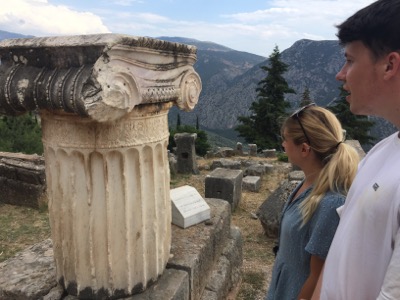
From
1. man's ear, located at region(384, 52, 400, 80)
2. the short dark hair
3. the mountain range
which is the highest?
the short dark hair

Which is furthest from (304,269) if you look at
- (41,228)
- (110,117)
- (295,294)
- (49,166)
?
(41,228)

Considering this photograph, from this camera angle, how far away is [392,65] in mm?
1175

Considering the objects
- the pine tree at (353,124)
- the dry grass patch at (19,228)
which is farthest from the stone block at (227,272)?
the pine tree at (353,124)

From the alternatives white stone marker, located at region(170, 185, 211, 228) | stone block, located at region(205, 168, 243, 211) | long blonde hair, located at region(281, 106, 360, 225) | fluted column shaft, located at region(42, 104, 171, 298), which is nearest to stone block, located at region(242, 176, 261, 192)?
stone block, located at region(205, 168, 243, 211)

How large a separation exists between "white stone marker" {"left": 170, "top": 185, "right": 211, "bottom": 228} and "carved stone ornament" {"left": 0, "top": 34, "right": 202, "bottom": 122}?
4.93 feet

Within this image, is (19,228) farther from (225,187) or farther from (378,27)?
(378,27)

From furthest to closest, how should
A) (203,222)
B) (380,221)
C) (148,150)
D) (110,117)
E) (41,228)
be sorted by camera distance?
(41,228), (203,222), (148,150), (110,117), (380,221)

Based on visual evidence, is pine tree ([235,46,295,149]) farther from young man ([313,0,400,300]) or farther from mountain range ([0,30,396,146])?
mountain range ([0,30,396,146])

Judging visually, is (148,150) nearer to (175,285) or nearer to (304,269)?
(175,285)

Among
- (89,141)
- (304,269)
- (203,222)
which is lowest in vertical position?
(203,222)

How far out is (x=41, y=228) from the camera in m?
5.94

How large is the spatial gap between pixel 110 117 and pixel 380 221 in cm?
134

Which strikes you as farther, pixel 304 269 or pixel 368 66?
pixel 304 269

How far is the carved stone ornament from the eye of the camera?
1.81 metres
